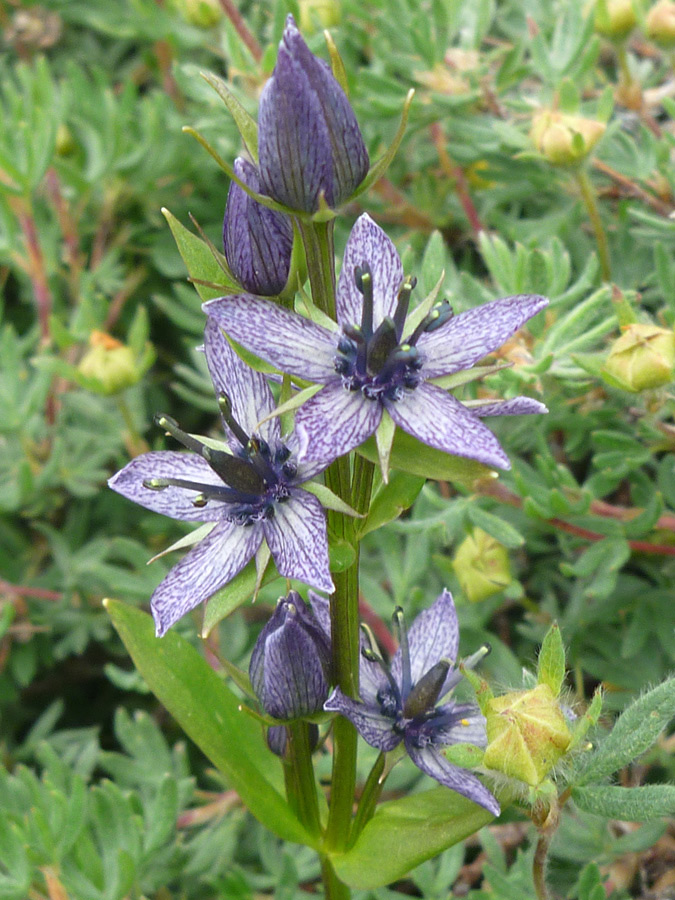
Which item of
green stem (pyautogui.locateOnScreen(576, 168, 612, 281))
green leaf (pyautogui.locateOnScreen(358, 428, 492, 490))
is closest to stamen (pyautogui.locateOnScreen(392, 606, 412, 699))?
green leaf (pyautogui.locateOnScreen(358, 428, 492, 490))

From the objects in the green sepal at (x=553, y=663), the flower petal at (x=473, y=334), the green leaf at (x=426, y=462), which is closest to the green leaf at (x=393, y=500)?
the green leaf at (x=426, y=462)

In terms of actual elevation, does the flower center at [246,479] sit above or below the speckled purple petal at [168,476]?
above

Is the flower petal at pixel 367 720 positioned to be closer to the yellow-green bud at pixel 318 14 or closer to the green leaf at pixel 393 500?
the green leaf at pixel 393 500

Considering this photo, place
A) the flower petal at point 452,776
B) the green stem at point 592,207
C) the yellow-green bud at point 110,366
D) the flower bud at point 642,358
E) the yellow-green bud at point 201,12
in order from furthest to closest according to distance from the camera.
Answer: the yellow-green bud at point 201,12 → the yellow-green bud at point 110,366 → the green stem at point 592,207 → the flower bud at point 642,358 → the flower petal at point 452,776

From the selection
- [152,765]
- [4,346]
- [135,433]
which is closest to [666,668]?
[152,765]

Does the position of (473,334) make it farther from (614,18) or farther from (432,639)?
(614,18)

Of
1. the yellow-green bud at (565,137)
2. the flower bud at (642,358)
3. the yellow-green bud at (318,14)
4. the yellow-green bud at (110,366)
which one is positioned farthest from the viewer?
the yellow-green bud at (318,14)

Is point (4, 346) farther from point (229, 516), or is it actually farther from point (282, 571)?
point (282, 571)
